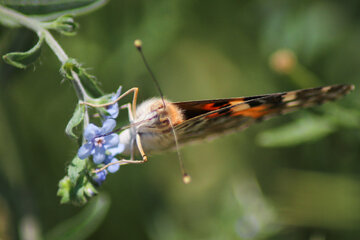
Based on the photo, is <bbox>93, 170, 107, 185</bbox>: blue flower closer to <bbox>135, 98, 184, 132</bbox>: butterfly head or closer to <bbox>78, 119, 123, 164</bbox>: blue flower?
<bbox>78, 119, 123, 164</bbox>: blue flower

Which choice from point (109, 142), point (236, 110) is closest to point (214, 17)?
point (236, 110)

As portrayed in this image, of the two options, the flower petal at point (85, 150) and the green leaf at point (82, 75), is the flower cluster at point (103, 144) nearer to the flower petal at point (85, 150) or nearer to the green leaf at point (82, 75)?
the flower petal at point (85, 150)

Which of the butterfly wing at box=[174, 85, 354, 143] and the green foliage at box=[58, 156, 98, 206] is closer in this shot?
the green foliage at box=[58, 156, 98, 206]

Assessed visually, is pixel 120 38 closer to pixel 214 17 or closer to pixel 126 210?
pixel 214 17

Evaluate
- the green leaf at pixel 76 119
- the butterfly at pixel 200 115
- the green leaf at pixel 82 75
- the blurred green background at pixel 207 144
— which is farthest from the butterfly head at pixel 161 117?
the blurred green background at pixel 207 144

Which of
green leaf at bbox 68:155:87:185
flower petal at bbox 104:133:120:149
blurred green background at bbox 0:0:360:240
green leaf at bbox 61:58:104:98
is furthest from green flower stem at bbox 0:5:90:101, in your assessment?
blurred green background at bbox 0:0:360:240

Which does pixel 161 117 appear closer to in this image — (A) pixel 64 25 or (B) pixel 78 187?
(B) pixel 78 187

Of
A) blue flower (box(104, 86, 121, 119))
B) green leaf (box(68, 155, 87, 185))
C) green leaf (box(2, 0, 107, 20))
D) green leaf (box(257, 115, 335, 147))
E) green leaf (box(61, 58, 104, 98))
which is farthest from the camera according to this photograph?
green leaf (box(257, 115, 335, 147))

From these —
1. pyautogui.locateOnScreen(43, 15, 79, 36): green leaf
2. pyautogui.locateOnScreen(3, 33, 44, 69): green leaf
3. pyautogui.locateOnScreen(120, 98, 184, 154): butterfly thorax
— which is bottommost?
pyautogui.locateOnScreen(120, 98, 184, 154): butterfly thorax
